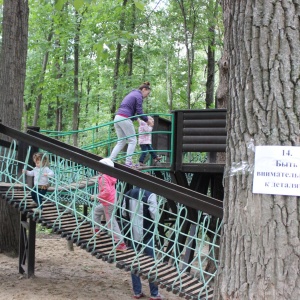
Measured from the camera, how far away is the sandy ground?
18.6 ft

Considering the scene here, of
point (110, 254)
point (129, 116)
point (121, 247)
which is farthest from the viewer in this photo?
point (129, 116)

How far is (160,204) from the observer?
4.87 meters

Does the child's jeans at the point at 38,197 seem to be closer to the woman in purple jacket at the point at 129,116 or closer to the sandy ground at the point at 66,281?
the sandy ground at the point at 66,281

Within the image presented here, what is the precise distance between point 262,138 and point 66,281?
16.5 feet

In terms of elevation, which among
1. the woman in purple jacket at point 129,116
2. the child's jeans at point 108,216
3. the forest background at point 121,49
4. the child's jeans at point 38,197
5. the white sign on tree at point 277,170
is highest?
the forest background at point 121,49

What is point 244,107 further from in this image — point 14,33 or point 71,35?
point 71,35

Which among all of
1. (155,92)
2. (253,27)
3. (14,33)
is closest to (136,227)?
(253,27)

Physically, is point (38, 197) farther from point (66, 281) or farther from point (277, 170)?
point (277, 170)

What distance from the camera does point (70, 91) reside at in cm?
1752

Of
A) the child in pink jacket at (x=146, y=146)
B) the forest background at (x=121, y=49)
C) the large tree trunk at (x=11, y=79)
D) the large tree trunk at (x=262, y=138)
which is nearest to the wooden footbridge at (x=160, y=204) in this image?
the child in pink jacket at (x=146, y=146)

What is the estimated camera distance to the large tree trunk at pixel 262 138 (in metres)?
1.94

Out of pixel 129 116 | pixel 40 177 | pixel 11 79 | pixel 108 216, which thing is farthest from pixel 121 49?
pixel 108 216

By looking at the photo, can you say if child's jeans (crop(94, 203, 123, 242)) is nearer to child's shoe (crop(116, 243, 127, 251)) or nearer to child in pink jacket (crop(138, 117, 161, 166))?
child's shoe (crop(116, 243, 127, 251))

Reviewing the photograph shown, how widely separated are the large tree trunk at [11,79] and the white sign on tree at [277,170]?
20.7ft
